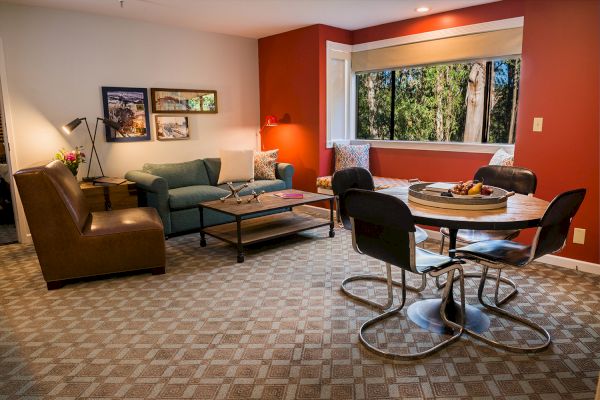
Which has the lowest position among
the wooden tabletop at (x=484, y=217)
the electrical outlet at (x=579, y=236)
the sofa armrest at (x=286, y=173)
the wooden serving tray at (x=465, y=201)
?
the electrical outlet at (x=579, y=236)

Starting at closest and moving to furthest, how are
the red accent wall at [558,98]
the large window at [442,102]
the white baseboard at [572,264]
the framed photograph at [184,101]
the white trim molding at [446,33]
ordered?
the red accent wall at [558,98], the white baseboard at [572,264], the white trim molding at [446,33], the large window at [442,102], the framed photograph at [184,101]

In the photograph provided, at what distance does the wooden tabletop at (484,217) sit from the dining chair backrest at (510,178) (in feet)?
1.87

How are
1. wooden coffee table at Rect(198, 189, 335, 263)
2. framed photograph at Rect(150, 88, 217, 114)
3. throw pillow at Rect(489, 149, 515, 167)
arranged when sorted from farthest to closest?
framed photograph at Rect(150, 88, 217, 114)
throw pillow at Rect(489, 149, 515, 167)
wooden coffee table at Rect(198, 189, 335, 263)

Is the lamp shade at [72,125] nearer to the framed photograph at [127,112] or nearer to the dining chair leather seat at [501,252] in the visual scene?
the framed photograph at [127,112]

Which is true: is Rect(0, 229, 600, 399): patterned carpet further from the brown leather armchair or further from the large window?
the large window

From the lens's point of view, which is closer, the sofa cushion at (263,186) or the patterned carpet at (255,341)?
the patterned carpet at (255,341)

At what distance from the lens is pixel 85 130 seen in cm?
480

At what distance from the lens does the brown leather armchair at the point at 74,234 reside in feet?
10.2

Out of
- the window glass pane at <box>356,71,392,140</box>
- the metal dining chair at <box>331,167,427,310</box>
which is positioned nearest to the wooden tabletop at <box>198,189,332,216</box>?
Result: the metal dining chair at <box>331,167,427,310</box>

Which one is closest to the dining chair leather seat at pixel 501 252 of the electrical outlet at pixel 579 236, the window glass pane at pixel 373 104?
the electrical outlet at pixel 579 236

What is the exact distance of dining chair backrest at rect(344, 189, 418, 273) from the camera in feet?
7.02

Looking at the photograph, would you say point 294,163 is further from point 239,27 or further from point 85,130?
point 85,130

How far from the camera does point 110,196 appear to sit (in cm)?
439

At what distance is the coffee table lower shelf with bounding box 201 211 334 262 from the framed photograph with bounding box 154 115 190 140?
1.67 m
